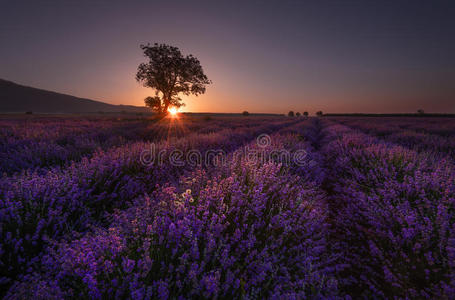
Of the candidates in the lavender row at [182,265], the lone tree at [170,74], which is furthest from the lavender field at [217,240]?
the lone tree at [170,74]

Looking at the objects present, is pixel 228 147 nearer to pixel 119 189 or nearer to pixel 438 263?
pixel 119 189

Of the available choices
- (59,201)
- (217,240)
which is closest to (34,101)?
(59,201)

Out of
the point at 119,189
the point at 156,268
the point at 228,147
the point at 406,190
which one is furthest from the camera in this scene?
the point at 228,147

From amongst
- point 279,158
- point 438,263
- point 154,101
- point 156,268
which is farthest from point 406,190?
point 154,101

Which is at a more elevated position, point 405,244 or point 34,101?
point 34,101

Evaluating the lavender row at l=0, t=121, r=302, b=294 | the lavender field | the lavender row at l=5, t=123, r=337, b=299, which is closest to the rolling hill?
the lavender row at l=0, t=121, r=302, b=294

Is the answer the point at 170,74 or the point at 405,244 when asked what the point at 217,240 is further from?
the point at 170,74

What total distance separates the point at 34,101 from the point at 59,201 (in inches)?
4477

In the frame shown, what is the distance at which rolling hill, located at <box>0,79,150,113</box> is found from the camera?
71.2m

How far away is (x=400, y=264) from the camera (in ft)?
4.78

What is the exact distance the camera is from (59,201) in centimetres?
182

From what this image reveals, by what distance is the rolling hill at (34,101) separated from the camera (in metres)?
71.2

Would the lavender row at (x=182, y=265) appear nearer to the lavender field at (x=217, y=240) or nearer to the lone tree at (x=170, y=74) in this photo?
the lavender field at (x=217, y=240)

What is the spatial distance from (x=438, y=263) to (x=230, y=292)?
152 centimetres
